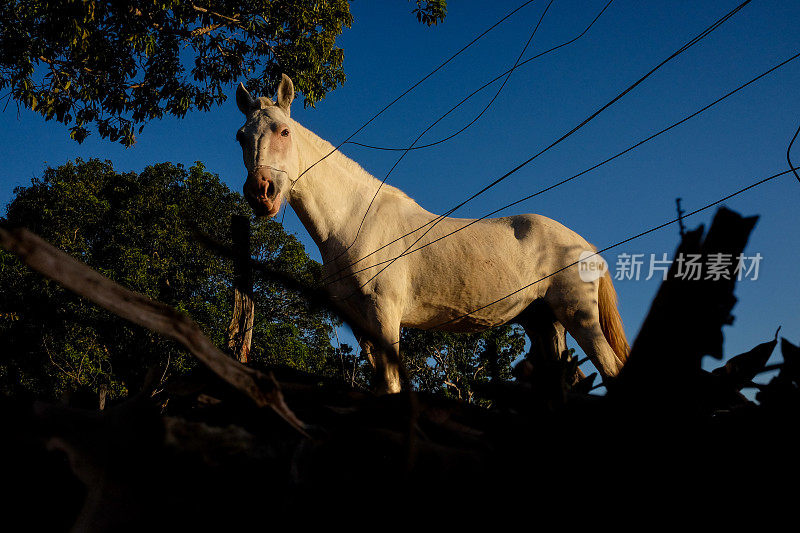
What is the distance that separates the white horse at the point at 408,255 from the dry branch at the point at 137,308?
331cm

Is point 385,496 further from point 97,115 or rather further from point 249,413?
point 97,115

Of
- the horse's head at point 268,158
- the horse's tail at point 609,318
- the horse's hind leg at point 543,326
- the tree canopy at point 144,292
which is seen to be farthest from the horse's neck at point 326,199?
the tree canopy at point 144,292

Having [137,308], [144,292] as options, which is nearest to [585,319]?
[137,308]

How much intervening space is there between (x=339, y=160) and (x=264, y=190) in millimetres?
928

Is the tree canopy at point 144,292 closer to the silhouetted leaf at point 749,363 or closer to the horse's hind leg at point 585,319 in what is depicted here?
the horse's hind leg at point 585,319

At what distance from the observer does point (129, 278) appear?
16969mm

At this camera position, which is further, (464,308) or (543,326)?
(543,326)

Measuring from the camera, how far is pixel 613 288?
507cm

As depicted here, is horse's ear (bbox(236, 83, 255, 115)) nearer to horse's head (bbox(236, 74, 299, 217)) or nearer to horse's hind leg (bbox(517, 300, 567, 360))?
horse's head (bbox(236, 74, 299, 217))

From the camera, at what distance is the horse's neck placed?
4.51 m

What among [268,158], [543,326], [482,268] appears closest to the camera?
[268,158]

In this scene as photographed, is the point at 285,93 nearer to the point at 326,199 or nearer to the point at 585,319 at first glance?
the point at 326,199

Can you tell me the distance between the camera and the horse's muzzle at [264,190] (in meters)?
4.14

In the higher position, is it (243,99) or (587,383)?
(243,99)
